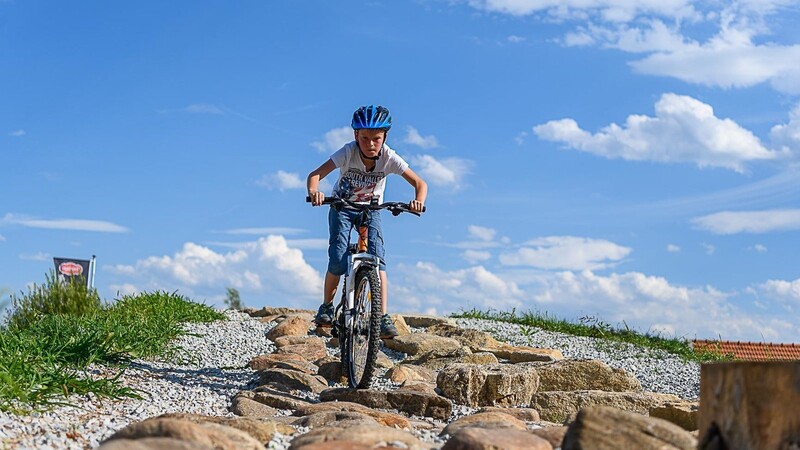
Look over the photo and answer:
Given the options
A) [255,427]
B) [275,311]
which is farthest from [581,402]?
[275,311]

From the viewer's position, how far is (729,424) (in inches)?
126

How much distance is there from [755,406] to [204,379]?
5.37m

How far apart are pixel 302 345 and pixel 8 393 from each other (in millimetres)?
4206

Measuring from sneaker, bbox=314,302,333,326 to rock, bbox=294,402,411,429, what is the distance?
94 centimetres

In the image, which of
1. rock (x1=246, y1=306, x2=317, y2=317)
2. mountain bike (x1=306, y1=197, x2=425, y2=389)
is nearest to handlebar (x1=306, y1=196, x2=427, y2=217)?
mountain bike (x1=306, y1=197, x2=425, y2=389)

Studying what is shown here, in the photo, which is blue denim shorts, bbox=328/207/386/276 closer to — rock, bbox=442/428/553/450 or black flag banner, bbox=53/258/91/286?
rock, bbox=442/428/553/450

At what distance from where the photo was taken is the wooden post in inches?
120

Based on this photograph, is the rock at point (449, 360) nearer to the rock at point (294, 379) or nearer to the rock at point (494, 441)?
the rock at point (294, 379)

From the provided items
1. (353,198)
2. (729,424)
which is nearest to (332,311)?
(353,198)

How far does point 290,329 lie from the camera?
10.7 m

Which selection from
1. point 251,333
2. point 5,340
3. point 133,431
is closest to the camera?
point 133,431

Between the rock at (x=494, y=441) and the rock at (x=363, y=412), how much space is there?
170 cm

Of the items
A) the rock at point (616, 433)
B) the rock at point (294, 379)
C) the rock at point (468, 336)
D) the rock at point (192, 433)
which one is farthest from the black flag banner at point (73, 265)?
the rock at point (616, 433)

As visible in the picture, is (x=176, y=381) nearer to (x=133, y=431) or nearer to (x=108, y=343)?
(x=108, y=343)
